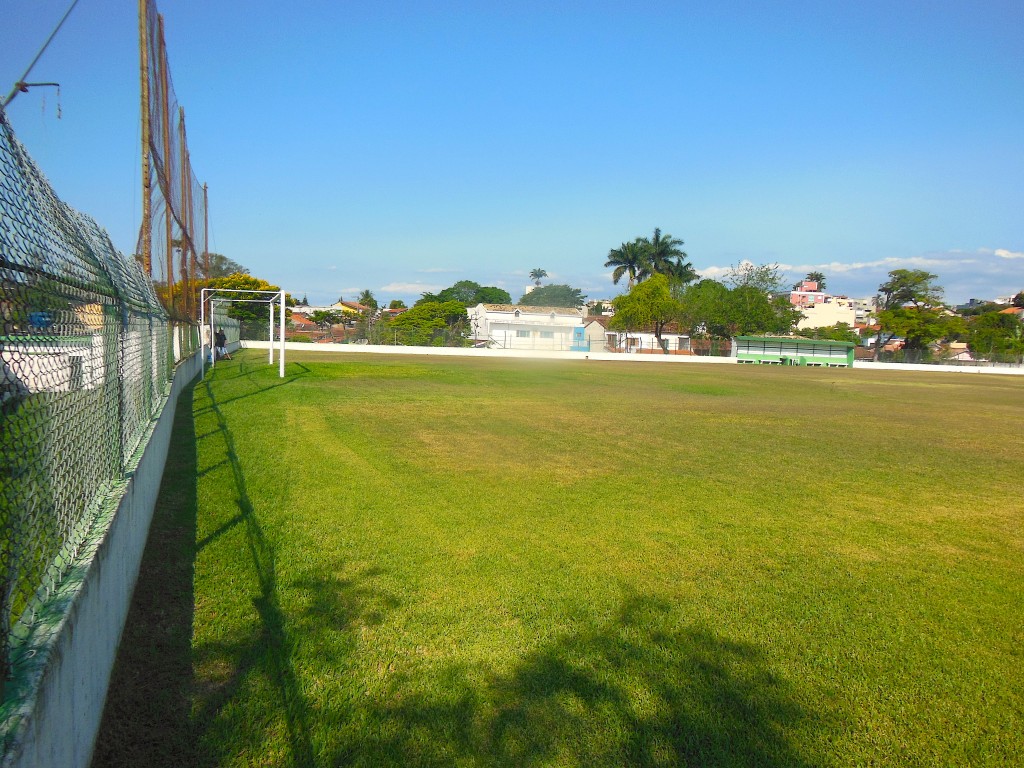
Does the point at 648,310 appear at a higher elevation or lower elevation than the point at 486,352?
higher

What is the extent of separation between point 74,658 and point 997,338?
76.0 m

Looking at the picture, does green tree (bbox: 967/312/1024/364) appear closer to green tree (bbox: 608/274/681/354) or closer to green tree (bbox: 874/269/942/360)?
green tree (bbox: 874/269/942/360)

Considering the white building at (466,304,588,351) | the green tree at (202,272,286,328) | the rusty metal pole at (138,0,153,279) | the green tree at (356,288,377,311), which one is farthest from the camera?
the green tree at (356,288,377,311)

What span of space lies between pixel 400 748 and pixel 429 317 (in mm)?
74985

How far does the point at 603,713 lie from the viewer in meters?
2.80

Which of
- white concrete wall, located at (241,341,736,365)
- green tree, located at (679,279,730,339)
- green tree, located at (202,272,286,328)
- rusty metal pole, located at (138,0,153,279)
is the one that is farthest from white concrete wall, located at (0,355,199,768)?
green tree, located at (679,279,730,339)

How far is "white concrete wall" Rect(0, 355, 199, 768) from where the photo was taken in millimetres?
1727

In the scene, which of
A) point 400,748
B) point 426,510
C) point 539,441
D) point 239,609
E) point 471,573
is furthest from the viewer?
point 539,441

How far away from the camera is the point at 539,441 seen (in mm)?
9711

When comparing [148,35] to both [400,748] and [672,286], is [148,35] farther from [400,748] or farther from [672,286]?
[672,286]

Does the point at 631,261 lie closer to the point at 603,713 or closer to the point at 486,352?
the point at 486,352

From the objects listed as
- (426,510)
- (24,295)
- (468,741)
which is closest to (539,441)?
(426,510)

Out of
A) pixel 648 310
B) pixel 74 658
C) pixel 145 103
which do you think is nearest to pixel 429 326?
pixel 648 310

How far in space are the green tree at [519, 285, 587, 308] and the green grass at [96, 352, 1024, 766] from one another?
107922 mm
